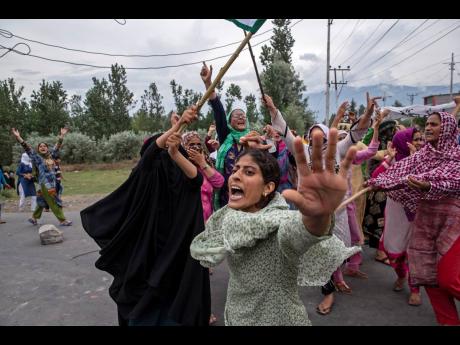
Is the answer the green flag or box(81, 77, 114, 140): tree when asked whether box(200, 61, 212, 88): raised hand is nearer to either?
the green flag

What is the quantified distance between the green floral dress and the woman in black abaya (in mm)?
758

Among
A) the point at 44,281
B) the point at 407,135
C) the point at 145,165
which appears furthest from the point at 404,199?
the point at 44,281

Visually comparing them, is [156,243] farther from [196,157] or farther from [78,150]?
[78,150]

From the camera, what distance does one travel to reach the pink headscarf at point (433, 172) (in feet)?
8.79

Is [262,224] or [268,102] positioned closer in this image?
[262,224]

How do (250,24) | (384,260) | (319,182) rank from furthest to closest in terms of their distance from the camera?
(384,260) < (250,24) < (319,182)

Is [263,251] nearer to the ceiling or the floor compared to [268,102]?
nearer to the floor

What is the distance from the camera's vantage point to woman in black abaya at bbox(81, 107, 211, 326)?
2.50m

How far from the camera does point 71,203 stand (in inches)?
422

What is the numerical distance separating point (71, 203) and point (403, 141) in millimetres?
9725

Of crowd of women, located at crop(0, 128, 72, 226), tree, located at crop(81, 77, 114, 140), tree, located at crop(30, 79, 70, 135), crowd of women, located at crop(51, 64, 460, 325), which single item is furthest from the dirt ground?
tree, located at crop(81, 77, 114, 140)

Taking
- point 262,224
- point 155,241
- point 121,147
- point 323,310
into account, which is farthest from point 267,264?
point 121,147

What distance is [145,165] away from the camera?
8.46ft

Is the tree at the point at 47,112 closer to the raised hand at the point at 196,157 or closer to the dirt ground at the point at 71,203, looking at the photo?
the dirt ground at the point at 71,203
